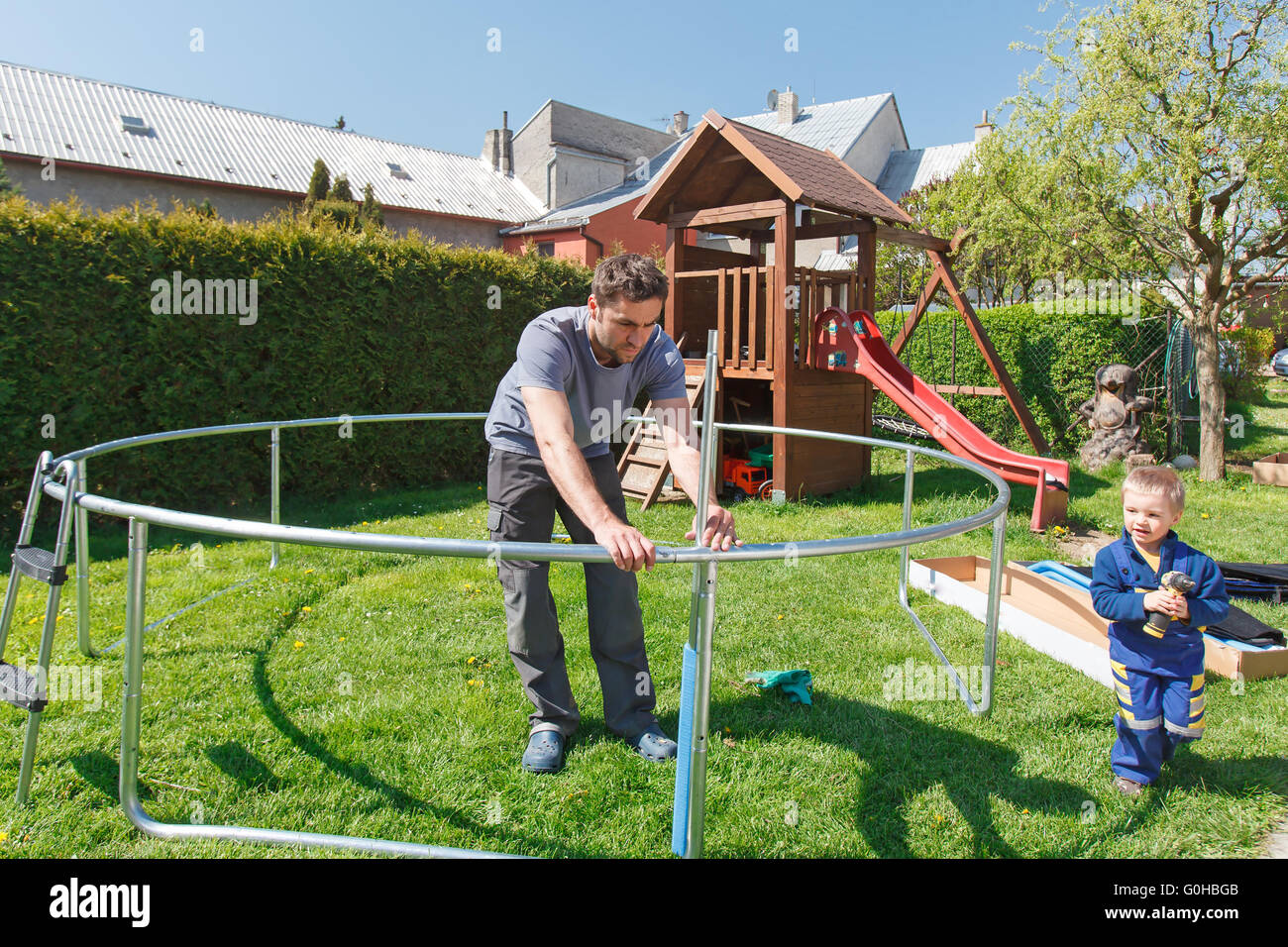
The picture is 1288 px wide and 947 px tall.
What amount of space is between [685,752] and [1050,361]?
10909 mm

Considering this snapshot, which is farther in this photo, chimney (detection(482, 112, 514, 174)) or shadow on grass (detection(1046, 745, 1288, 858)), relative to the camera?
chimney (detection(482, 112, 514, 174))

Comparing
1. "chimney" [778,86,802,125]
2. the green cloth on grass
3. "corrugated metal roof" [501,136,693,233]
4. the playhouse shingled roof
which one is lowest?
the green cloth on grass

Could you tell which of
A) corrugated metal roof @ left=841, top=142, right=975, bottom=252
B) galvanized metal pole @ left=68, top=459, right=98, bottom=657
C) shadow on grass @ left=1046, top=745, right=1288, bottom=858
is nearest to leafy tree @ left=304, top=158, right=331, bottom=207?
galvanized metal pole @ left=68, top=459, right=98, bottom=657

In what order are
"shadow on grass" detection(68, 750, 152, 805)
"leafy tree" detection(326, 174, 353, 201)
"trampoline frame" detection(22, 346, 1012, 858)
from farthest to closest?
"leafy tree" detection(326, 174, 353, 201)
"shadow on grass" detection(68, 750, 152, 805)
"trampoline frame" detection(22, 346, 1012, 858)

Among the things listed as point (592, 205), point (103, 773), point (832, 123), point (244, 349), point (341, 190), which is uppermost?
point (832, 123)

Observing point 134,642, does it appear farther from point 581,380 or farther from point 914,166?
point 914,166

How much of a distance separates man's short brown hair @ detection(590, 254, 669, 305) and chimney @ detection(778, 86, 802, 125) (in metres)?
34.0

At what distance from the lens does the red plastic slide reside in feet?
24.1

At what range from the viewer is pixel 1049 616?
15.9ft

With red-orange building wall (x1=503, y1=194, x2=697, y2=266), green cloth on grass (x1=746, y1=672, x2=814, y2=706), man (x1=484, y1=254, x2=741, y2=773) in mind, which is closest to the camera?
man (x1=484, y1=254, x2=741, y2=773)

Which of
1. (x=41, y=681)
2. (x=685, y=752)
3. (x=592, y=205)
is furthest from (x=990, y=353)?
(x=592, y=205)

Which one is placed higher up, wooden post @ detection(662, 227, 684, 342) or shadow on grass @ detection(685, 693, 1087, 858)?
wooden post @ detection(662, 227, 684, 342)

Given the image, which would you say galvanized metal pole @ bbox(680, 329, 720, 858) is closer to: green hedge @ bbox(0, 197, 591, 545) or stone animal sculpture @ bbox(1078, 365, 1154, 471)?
green hedge @ bbox(0, 197, 591, 545)

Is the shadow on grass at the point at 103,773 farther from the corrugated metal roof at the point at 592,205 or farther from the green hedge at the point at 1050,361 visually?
the corrugated metal roof at the point at 592,205
